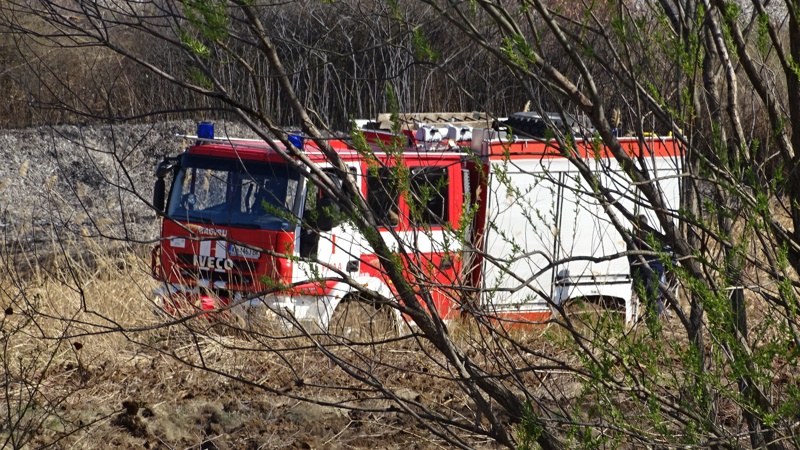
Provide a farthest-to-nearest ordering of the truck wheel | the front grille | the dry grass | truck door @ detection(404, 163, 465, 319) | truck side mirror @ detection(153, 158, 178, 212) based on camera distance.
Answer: truck side mirror @ detection(153, 158, 178, 212) → the front grille → the truck wheel → the dry grass → truck door @ detection(404, 163, 465, 319)

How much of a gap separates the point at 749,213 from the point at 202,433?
3454mm

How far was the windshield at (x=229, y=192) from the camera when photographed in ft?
26.6

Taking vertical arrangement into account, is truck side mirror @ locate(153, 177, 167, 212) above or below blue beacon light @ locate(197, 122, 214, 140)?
below

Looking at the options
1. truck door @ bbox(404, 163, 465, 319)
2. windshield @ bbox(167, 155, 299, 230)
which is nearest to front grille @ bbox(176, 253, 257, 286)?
windshield @ bbox(167, 155, 299, 230)

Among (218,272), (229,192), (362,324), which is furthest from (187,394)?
(229,192)

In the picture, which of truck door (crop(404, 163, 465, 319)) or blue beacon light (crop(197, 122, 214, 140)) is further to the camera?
blue beacon light (crop(197, 122, 214, 140))

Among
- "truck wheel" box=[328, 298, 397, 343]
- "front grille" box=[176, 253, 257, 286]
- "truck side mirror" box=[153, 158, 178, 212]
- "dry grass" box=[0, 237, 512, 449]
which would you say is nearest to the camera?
"dry grass" box=[0, 237, 512, 449]

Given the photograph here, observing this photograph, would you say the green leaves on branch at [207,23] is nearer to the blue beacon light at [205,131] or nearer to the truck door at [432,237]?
the truck door at [432,237]

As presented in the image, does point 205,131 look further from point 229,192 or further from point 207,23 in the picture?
point 207,23

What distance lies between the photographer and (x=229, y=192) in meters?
8.32

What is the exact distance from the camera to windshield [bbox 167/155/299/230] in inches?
319

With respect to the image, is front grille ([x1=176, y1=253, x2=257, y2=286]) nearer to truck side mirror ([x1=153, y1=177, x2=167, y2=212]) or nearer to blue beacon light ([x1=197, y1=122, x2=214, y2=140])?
truck side mirror ([x1=153, y1=177, x2=167, y2=212])

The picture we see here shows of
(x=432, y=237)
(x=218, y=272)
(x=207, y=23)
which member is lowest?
(x=218, y=272)

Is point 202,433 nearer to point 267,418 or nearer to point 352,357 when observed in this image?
point 267,418
